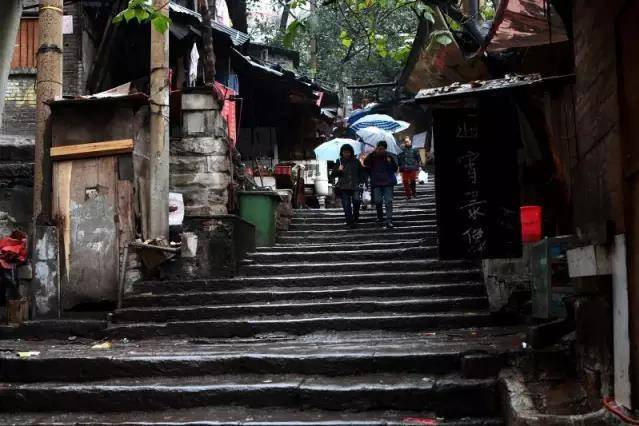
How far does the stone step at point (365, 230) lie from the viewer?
544 inches

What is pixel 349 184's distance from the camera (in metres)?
14.6

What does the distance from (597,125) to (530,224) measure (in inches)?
139

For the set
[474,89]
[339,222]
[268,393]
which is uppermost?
[474,89]

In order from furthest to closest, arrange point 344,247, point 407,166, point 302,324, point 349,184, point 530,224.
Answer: point 407,166, point 349,184, point 344,247, point 302,324, point 530,224

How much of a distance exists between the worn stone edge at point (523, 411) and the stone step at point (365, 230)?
23.7ft

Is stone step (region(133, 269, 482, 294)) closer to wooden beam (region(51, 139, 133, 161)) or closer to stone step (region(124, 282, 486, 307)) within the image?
stone step (region(124, 282, 486, 307))

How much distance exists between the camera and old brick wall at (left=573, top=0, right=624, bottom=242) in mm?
5211

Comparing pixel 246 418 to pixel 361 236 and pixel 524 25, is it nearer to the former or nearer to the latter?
pixel 524 25

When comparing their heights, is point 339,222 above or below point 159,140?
below

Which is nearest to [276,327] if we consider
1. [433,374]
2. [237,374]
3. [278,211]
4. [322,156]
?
[237,374]

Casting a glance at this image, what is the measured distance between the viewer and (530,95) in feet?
29.2

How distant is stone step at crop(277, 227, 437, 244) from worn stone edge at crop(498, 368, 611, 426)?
6.75 metres

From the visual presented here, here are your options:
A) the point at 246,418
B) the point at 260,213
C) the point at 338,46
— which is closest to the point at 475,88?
the point at 246,418

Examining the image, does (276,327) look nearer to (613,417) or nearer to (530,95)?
(530,95)
